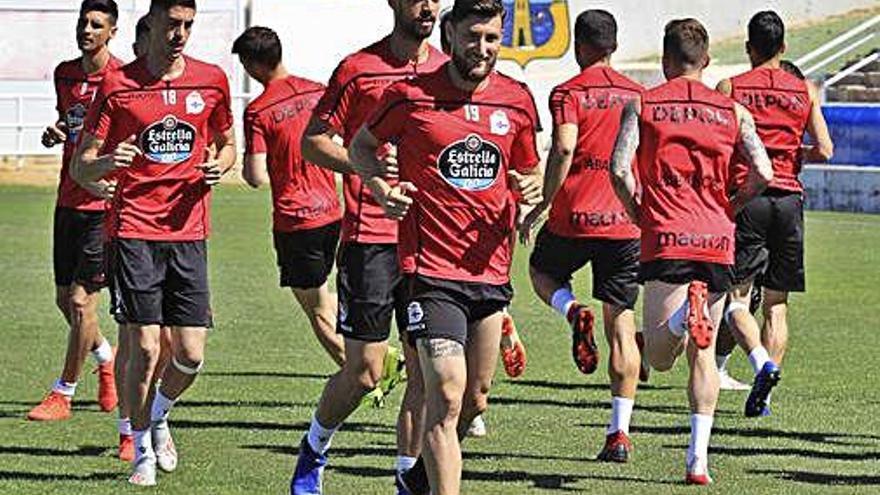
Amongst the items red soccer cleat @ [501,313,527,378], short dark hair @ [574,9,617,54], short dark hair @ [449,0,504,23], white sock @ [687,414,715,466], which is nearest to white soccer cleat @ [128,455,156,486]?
red soccer cleat @ [501,313,527,378]

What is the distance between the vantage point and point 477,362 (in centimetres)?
895

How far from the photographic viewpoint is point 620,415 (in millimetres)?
11336

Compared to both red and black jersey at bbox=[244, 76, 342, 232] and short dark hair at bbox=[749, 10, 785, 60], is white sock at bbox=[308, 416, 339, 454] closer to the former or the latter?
red and black jersey at bbox=[244, 76, 342, 232]

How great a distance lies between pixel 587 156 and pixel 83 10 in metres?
2.88

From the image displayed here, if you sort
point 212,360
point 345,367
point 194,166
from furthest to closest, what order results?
1. point 212,360
2. point 194,166
3. point 345,367

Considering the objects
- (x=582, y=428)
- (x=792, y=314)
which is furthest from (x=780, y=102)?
(x=792, y=314)

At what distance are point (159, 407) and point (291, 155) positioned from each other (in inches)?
101

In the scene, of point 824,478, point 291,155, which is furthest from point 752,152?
point 291,155


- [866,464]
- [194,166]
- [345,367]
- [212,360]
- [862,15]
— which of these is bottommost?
[862,15]

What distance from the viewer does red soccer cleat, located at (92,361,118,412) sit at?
43.2 feet

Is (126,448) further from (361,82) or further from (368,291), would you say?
(361,82)

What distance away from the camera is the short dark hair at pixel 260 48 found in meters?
12.5

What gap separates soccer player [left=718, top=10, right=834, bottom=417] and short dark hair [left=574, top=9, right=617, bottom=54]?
2.73 feet

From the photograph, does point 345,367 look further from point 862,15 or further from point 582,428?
point 862,15
